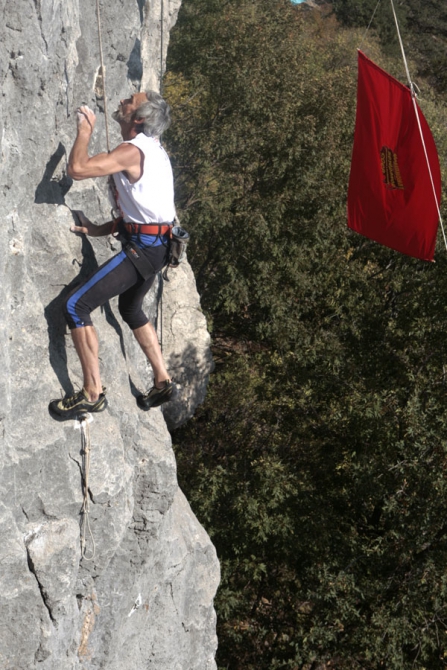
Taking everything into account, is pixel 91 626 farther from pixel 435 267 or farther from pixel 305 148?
pixel 305 148

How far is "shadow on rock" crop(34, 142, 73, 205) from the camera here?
504 centimetres

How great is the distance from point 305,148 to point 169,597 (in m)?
9.69

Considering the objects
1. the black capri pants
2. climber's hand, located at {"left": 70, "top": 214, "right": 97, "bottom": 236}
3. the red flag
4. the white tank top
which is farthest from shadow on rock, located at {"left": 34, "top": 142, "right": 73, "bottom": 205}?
the red flag

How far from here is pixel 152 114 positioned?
4.74 metres

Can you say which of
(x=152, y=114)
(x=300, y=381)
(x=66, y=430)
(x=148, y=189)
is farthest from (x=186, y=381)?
(x=152, y=114)

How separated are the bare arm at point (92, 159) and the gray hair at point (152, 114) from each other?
0.65 ft

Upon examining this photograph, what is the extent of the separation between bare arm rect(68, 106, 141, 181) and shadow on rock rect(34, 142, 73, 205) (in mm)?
637

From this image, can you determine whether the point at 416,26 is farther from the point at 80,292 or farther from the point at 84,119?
the point at 80,292

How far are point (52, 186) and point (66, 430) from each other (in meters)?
1.83

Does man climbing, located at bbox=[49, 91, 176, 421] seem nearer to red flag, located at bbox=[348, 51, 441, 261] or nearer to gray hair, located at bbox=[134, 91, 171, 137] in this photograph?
gray hair, located at bbox=[134, 91, 171, 137]

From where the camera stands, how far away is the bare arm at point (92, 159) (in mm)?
4398

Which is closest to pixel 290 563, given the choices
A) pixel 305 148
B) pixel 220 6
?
pixel 305 148

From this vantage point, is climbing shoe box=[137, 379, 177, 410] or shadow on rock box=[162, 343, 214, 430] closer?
climbing shoe box=[137, 379, 177, 410]

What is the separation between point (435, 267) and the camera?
1134cm
